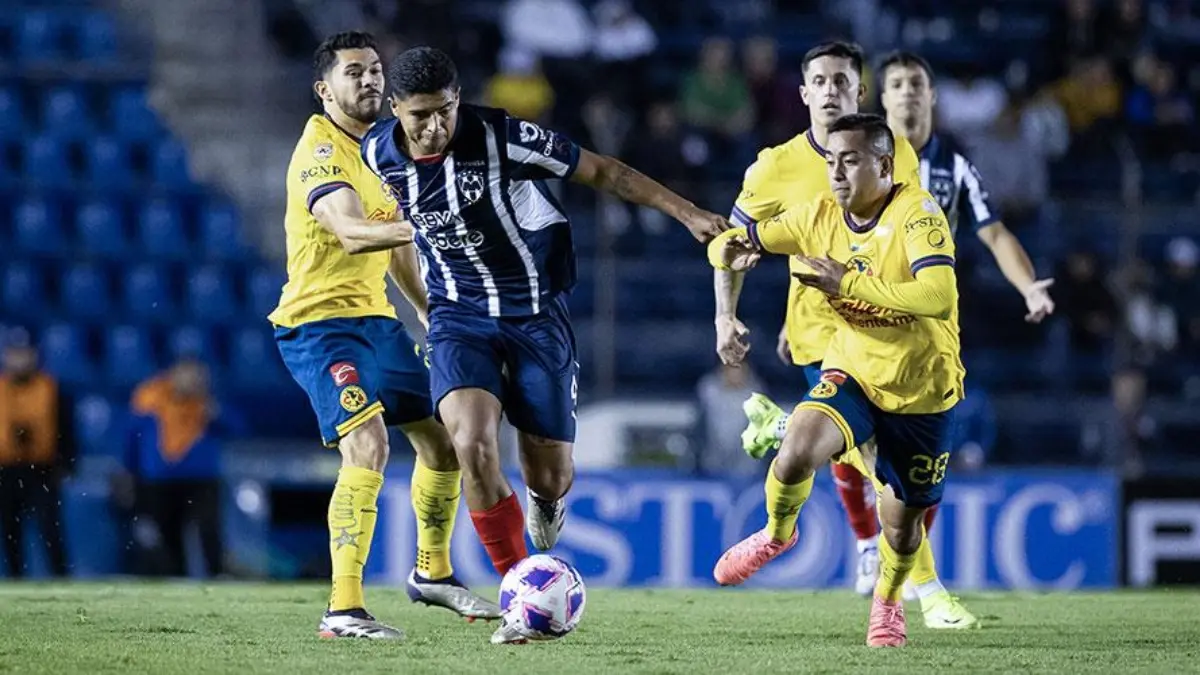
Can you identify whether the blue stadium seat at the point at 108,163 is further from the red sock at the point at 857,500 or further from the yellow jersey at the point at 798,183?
the yellow jersey at the point at 798,183

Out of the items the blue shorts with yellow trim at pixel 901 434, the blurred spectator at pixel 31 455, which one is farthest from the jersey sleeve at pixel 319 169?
the blurred spectator at pixel 31 455

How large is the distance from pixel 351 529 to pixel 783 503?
1.72m

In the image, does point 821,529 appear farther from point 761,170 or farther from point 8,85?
point 8,85

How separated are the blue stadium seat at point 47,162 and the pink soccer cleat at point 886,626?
11.3m

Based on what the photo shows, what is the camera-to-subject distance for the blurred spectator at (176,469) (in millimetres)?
14422

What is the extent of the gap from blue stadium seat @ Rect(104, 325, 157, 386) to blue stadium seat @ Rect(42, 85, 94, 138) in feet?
7.31

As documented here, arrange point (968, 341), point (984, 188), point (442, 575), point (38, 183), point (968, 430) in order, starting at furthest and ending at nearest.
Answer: point (38, 183) → point (968, 341) → point (968, 430) → point (984, 188) → point (442, 575)

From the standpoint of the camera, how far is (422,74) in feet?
Answer: 24.8

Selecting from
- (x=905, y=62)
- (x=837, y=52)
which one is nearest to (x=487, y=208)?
(x=837, y=52)

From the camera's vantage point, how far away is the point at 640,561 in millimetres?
13922

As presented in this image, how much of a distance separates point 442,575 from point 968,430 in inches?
232

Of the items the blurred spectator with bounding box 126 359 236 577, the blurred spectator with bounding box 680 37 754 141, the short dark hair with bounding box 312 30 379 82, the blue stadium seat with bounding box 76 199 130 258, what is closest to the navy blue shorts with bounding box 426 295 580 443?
the short dark hair with bounding box 312 30 379 82

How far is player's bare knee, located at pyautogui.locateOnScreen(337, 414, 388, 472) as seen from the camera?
8070mm

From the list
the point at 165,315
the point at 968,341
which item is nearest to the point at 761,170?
the point at 968,341
